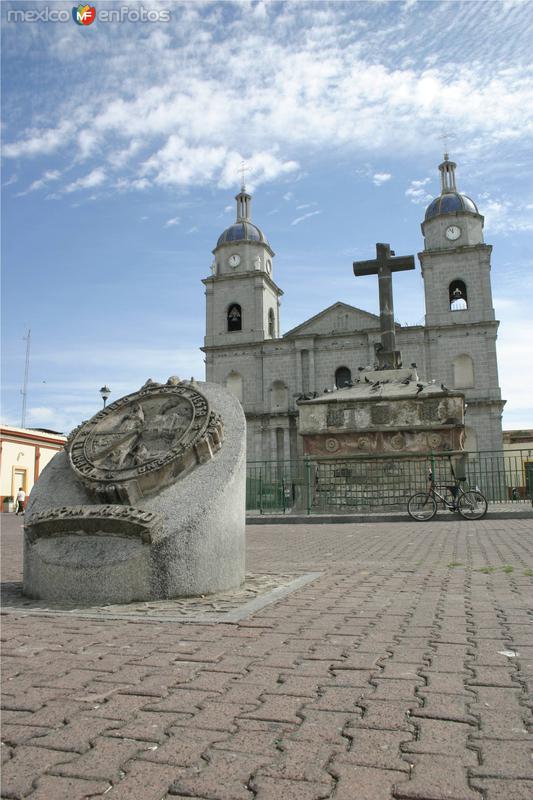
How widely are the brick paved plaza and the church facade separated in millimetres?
32369

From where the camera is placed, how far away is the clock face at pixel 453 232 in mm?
39438

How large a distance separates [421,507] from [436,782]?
34.8 feet

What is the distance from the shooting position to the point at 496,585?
471 centimetres

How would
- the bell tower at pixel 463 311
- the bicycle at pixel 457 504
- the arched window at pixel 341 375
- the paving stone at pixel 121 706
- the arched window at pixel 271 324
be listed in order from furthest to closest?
the arched window at pixel 271 324
the arched window at pixel 341 375
the bell tower at pixel 463 311
the bicycle at pixel 457 504
the paving stone at pixel 121 706

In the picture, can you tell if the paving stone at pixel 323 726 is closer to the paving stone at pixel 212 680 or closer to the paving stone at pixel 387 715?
the paving stone at pixel 387 715

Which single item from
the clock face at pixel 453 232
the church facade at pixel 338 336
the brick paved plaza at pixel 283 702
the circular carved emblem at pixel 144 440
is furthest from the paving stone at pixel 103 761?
the clock face at pixel 453 232

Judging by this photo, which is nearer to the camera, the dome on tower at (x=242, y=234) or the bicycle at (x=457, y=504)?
the bicycle at (x=457, y=504)

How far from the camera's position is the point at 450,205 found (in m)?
39.6

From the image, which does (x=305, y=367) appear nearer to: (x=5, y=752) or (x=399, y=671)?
(x=399, y=671)

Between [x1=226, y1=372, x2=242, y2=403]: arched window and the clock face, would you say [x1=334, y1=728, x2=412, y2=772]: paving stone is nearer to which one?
[x1=226, y1=372, x2=242, y2=403]: arched window

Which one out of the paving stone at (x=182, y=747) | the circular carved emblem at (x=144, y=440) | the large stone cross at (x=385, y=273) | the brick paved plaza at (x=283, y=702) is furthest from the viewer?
the large stone cross at (x=385, y=273)

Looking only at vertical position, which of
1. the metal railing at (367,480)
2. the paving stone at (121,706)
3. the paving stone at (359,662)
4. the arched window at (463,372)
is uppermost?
the arched window at (463,372)

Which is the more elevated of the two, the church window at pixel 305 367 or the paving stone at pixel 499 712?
the church window at pixel 305 367

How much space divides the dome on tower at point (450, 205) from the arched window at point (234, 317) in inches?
555
